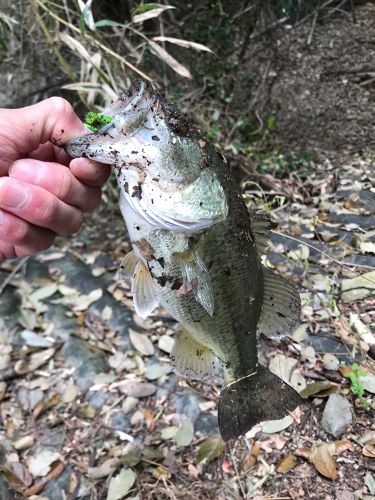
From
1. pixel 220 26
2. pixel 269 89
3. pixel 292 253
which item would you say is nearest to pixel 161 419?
pixel 292 253

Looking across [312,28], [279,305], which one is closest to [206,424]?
[279,305]

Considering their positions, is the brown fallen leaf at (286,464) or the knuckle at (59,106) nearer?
the knuckle at (59,106)

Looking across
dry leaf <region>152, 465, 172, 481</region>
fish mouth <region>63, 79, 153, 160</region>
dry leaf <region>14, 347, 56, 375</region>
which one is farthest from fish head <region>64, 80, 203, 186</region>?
dry leaf <region>14, 347, 56, 375</region>

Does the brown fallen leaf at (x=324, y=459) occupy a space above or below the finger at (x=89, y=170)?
below

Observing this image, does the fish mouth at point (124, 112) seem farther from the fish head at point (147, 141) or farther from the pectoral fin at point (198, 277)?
the pectoral fin at point (198, 277)

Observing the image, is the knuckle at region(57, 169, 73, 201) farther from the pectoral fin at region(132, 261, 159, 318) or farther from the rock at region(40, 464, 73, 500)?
the rock at region(40, 464, 73, 500)

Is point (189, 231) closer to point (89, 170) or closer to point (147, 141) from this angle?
point (147, 141)

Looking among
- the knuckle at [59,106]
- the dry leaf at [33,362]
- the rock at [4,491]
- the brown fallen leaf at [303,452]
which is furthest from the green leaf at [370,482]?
the dry leaf at [33,362]

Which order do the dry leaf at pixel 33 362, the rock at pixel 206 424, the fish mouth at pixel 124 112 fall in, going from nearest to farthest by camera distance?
the fish mouth at pixel 124 112 → the rock at pixel 206 424 → the dry leaf at pixel 33 362
